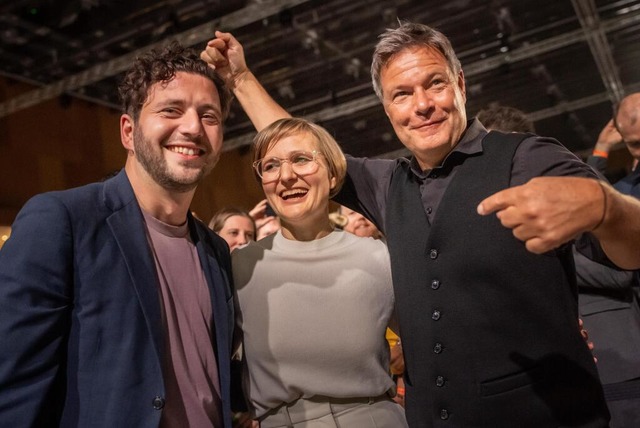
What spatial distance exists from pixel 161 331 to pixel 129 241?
0.87ft

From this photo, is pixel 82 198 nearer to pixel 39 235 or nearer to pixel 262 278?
pixel 39 235

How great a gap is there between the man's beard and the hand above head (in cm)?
44

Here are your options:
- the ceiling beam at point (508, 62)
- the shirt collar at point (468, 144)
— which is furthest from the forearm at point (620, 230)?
the ceiling beam at point (508, 62)

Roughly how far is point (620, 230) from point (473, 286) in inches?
16.8

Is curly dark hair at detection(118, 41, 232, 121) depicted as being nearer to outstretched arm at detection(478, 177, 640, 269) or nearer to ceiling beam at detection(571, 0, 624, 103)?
outstretched arm at detection(478, 177, 640, 269)

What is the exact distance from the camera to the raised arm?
2180 mm

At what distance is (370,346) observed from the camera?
1.96 m

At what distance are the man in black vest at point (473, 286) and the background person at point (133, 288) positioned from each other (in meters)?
0.60

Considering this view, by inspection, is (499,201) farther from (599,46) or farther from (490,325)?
(599,46)

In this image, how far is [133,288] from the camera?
1644 millimetres

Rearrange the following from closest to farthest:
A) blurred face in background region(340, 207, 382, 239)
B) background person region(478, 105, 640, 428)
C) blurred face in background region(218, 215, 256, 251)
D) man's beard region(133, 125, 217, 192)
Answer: man's beard region(133, 125, 217, 192)
background person region(478, 105, 640, 428)
blurred face in background region(218, 215, 256, 251)
blurred face in background region(340, 207, 382, 239)

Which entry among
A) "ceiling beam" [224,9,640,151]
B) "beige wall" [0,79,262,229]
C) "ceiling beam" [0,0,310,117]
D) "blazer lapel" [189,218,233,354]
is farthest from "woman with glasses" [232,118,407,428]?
"ceiling beam" [224,9,640,151]

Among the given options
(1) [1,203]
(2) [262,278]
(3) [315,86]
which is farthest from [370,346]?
(3) [315,86]

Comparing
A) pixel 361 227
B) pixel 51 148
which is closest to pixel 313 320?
pixel 361 227
